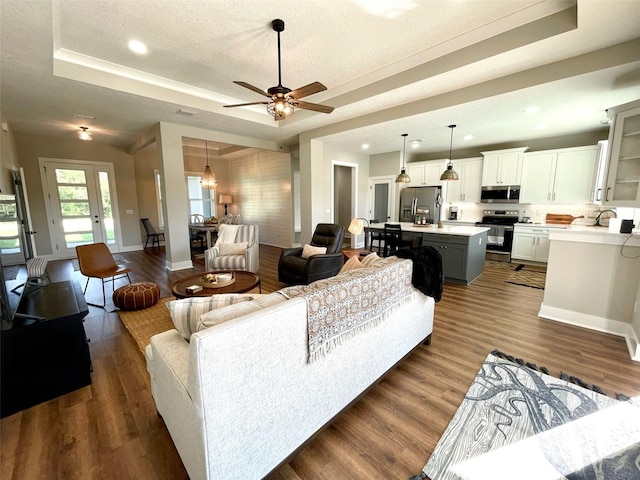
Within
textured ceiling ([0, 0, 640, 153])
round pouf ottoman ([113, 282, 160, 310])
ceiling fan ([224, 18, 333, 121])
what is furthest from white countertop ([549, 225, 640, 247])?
round pouf ottoman ([113, 282, 160, 310])

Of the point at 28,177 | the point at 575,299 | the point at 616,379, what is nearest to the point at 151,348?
the point at 616,379

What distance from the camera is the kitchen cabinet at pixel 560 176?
512cm

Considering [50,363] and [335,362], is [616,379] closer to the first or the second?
[335,362]

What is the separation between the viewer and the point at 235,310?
1.27 m

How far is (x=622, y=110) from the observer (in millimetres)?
2746

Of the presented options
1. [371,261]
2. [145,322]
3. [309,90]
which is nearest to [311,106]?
[309,90]

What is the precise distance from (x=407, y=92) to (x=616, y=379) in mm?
3637

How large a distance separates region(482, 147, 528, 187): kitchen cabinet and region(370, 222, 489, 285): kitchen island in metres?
2.24

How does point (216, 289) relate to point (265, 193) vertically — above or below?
below

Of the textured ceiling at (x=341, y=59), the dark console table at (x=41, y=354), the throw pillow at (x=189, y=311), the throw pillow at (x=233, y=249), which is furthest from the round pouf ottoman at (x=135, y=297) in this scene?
the textured ceiling at (x=341, y=59)

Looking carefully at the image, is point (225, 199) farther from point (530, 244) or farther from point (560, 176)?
point (560, 176)

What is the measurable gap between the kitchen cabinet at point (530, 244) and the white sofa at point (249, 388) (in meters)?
5.73

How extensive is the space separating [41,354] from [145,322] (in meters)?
1.19

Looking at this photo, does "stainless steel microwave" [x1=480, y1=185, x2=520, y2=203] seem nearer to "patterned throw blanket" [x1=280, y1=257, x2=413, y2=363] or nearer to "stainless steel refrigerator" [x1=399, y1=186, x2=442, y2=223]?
"stainless steel refrigerator" [x1=399, y1=186, x2=442, y2=223]
